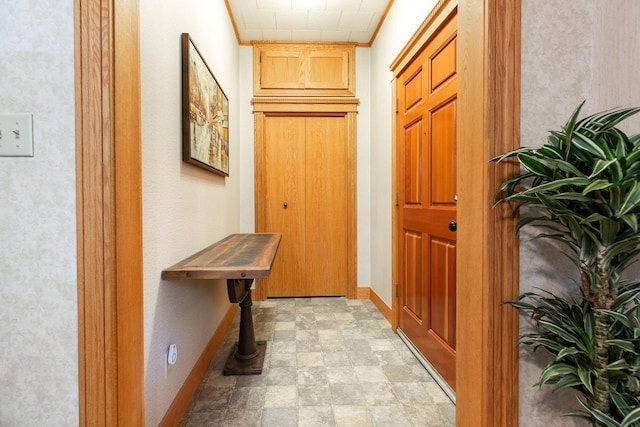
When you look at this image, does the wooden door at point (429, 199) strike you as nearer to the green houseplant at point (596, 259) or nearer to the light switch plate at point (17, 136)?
the green houseplant at point (596, 259)

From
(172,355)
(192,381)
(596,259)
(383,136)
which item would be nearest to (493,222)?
(596,259)

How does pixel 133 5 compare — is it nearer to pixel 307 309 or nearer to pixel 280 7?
pixel 280 7

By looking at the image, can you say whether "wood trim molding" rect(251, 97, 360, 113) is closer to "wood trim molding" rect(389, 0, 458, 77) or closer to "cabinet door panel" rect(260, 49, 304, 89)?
"cabinet door panel" rect(260, 49, 304, 89)

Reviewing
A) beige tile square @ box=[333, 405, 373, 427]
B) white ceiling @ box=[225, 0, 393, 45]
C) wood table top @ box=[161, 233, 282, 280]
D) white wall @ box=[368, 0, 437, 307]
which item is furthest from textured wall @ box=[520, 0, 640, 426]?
white ceiling @ box=[225, 0, 393, 45]

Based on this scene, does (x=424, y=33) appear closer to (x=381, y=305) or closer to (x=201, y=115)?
(x=201, y=115)

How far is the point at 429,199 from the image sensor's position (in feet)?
7.08

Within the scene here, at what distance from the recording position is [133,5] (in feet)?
3.36

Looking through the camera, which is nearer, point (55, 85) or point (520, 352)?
point (55, 85)

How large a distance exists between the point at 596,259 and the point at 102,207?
1.33 meters

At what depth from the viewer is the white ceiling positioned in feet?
9.61

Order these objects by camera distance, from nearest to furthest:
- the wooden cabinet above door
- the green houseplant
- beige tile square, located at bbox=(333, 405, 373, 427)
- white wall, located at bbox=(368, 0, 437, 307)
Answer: the green houseplant < beige tile square, located at bbox=(333, 405, 373, 427) < white wall, located at bbox=(368, 0, 437, 307) < the wooden cabinet above door

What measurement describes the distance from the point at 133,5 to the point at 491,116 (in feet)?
3.85

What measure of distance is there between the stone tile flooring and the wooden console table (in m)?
0.09

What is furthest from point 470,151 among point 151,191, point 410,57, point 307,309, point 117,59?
point 307,309
